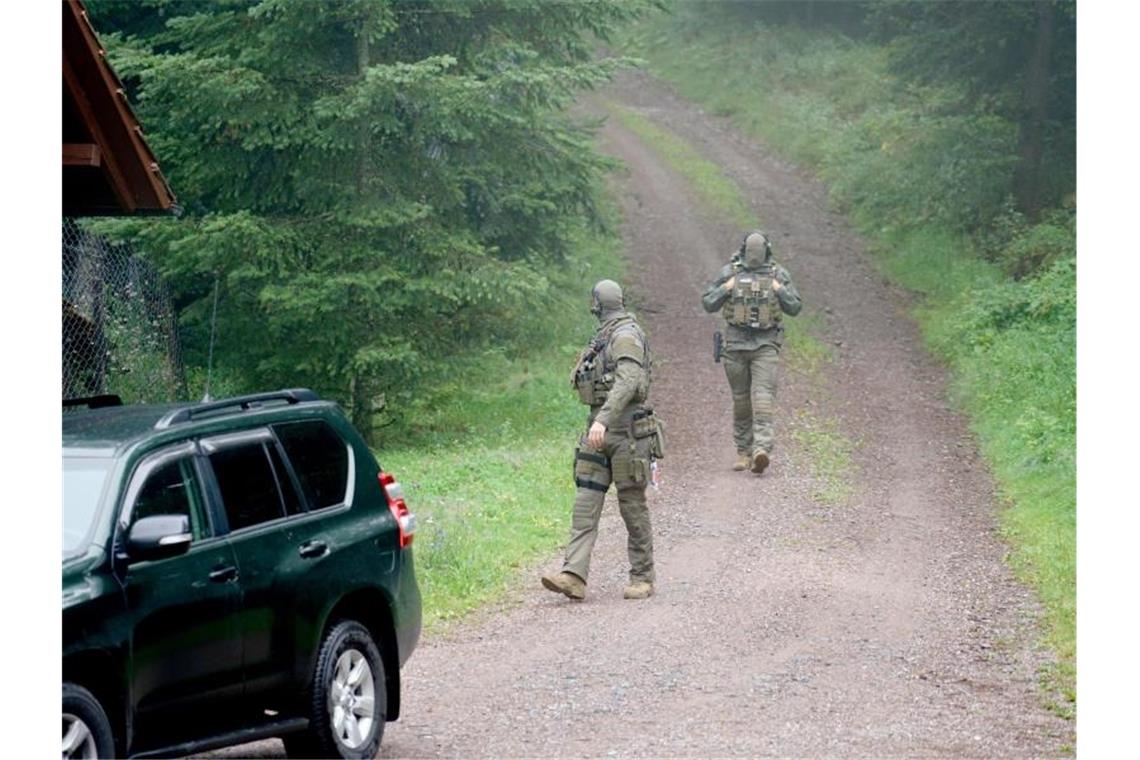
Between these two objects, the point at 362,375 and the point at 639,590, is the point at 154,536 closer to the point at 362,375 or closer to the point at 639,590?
the point at 639,590

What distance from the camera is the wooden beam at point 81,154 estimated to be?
9523 mm

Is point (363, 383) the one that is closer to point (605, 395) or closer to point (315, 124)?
point (315, 124)

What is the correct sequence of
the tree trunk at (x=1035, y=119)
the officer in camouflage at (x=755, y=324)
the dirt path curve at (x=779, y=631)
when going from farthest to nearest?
the tree trunk at (x=1035, y=119) → the officer in camouflage at (x=755, y=324) → the dirt path curve at (x=779, y=631)

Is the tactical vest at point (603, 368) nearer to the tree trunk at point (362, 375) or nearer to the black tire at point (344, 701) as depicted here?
the black tire at point (344, 701)

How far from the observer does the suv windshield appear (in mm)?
5945

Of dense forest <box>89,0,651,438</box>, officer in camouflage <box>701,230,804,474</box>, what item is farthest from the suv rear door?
officer in camouflage <box>701,230,804,474</box>

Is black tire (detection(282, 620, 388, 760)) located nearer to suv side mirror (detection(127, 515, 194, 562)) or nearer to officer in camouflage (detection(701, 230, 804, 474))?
suv side mirror (detection(127, 515, 194, 562))

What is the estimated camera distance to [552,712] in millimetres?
8516

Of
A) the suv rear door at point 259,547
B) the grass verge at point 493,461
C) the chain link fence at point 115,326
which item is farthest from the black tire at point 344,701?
the chain link fence at point 115,326

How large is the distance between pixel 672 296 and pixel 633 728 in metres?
18.4

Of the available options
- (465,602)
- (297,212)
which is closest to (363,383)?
(297,212)

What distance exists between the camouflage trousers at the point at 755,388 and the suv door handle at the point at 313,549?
9255mm

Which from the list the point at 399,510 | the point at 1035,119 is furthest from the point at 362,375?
the point at 1035,119

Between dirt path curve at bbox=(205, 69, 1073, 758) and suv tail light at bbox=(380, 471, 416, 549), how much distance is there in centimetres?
106
